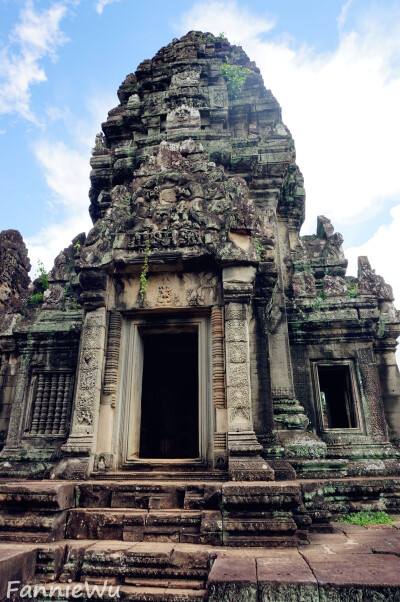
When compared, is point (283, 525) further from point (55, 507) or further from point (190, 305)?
point (190, 305)

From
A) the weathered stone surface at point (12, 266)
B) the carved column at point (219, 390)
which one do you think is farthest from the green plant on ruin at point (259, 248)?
the weathered stone surface at point (12, 266)

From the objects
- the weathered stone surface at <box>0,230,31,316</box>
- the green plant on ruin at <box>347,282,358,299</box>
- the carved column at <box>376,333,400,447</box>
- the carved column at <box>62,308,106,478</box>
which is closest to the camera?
the carved column at <box>62,308,106,478</box>

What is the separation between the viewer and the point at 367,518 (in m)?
6.02

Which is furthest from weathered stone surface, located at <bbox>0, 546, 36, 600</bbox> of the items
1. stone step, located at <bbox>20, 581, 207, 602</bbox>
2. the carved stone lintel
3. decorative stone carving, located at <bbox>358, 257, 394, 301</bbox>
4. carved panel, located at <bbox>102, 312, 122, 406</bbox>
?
decorative stone carving, located at <bbox>358, 257, 394, 301</bbox>

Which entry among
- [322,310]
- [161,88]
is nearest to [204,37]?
[161,88]

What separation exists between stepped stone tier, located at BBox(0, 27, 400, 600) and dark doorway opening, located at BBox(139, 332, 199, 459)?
0.31 ft

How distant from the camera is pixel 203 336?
695 cm

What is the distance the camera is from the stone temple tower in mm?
6336

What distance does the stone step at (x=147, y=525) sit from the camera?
14.5 ft

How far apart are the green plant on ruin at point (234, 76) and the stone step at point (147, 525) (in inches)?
376

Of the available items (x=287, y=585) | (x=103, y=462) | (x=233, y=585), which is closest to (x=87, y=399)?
(x=103, y=462)

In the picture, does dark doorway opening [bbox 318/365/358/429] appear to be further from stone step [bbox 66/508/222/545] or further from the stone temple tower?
stone step [bbox 66/508/222/545]

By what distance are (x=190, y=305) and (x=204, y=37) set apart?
9.09 meters

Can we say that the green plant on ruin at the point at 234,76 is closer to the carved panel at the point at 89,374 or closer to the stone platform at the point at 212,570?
the carved panel at the point at 89,374
